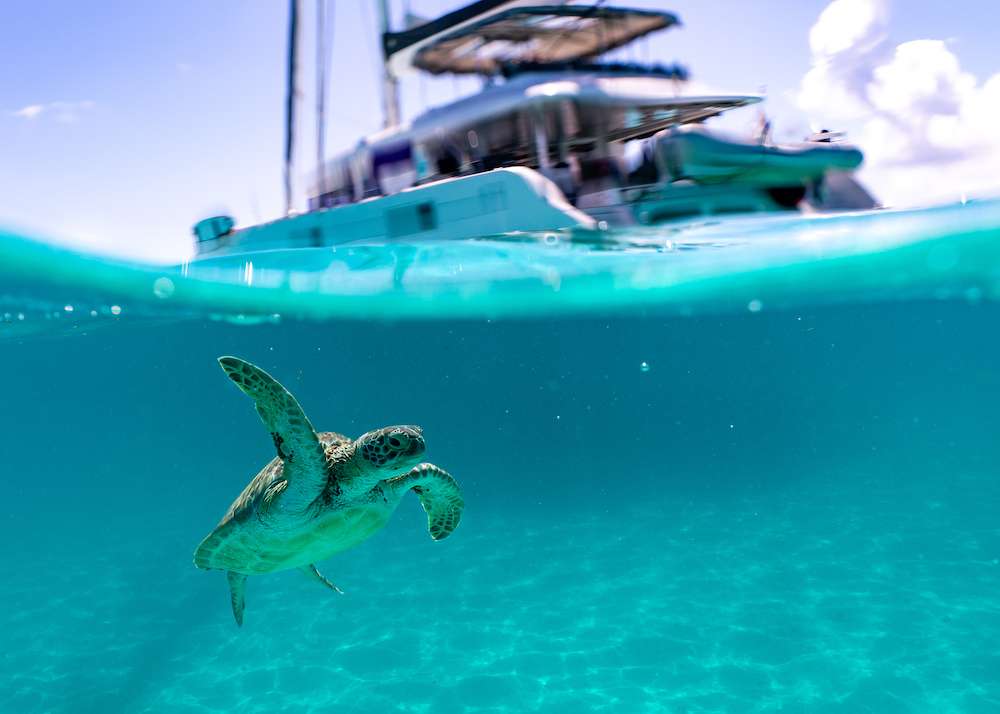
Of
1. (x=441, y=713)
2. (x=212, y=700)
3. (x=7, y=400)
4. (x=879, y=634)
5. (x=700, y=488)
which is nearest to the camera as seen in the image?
(x=441, y=713)

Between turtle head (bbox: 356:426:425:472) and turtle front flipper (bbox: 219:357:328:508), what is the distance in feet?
1.37

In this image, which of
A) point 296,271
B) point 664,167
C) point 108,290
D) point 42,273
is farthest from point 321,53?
point 664,167

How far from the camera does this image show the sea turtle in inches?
179

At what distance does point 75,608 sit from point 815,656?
13.0m

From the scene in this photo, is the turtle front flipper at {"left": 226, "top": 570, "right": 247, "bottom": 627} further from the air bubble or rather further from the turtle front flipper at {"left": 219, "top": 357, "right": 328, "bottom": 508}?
the air bubble

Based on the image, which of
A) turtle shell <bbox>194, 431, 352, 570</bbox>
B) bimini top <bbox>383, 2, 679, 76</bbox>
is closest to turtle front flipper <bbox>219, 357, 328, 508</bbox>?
turtle shell <bbox>194, 431, 352, 570</bbox>

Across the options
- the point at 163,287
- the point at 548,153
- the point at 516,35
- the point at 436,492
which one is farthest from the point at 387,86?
the point at 436,492

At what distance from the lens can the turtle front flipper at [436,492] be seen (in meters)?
5.68

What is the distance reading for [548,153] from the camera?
382 inches

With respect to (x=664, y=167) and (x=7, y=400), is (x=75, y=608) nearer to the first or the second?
(x=664, y=167)

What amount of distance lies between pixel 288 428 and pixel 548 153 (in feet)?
21.9

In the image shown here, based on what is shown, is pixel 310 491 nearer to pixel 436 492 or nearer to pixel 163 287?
pixel 436 492

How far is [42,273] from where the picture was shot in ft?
34.1

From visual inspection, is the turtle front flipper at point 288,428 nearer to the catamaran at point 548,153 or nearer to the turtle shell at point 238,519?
the turtle shell at point 238,519
